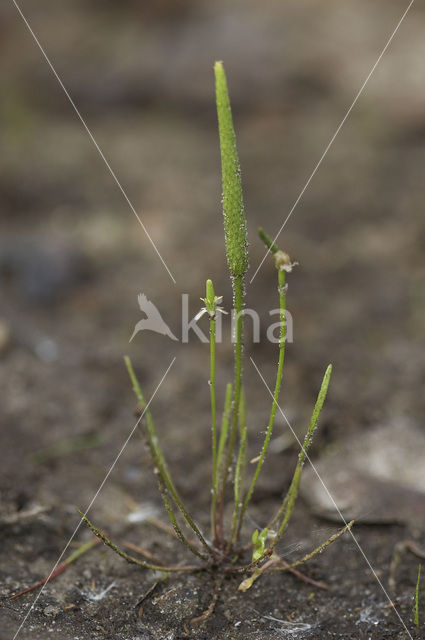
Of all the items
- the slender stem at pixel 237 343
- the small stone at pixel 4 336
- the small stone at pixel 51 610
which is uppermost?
the slender stem at pixel 237 343

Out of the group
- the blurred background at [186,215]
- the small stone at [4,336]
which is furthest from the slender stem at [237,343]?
the small stone at [4,336]

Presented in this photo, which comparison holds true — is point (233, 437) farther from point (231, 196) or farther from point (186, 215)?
point (186, 215)

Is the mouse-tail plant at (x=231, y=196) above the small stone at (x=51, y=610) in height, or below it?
above

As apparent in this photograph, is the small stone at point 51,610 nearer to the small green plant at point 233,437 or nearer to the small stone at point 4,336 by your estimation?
the small green plant at point 233,437

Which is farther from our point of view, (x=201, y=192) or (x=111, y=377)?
(x=201, y=192)

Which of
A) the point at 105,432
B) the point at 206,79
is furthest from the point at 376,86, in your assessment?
the point at 105,432

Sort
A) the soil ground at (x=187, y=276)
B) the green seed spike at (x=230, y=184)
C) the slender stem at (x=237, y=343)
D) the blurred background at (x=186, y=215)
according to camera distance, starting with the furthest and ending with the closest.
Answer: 1. the blurred background at (x=186, y=215)
2. the soil ground at (x=187, y=276)
3. the slender stem at (x=237, y=343)
4. the green seed spike at (x=230, y=184)

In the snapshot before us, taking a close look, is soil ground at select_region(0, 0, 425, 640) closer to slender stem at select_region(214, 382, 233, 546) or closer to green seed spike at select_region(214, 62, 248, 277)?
slender stem at select_region(214, 382, 233, 546)

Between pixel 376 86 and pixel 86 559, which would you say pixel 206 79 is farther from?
pixel 86 559
